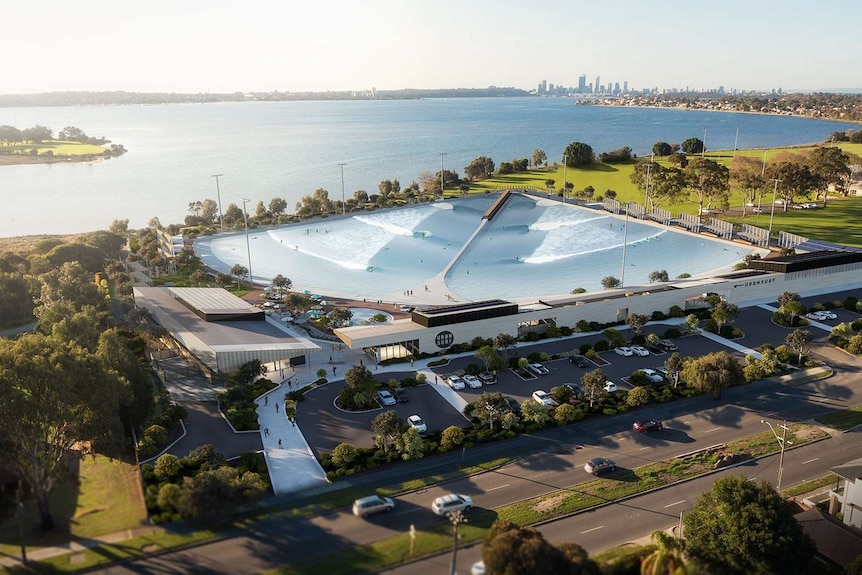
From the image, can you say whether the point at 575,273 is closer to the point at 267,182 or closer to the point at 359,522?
the point at 359,522

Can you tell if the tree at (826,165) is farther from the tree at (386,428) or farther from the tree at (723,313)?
the tree at (386,428)

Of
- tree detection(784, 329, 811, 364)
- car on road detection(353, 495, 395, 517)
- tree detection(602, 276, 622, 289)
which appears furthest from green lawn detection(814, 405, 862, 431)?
car on road detection(353, 495, 395, 517)

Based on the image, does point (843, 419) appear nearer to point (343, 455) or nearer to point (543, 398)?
point (543, 398)

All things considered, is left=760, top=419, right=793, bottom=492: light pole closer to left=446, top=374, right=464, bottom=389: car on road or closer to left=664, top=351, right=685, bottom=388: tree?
left=664, top=351, right=685, bottom=388: tree

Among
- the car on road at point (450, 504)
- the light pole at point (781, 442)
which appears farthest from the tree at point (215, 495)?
the light pole at point (781, 442)

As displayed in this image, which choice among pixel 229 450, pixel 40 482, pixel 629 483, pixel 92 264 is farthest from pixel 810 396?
pixel 92 264

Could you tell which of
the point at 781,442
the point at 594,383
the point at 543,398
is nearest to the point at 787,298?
the point at 781,442
